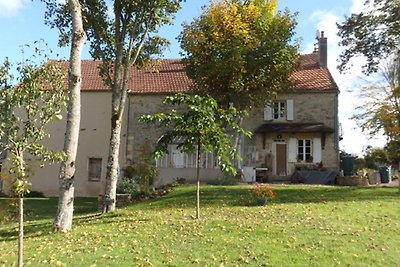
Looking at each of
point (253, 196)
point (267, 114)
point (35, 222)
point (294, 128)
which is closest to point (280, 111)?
point (267, 114)

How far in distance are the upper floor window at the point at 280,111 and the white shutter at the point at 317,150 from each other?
1916mm

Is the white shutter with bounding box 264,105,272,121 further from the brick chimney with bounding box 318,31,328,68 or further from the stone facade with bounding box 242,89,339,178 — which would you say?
the brick chimney with bounding box 318,31,328,68

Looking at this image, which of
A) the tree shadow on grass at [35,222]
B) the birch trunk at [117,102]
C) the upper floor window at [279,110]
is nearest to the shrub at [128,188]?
the tree shadow on grass at [35,222]

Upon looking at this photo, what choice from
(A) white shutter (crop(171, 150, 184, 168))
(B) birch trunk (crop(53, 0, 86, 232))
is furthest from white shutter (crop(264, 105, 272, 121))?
(B) birch trunk (crop(53, 0, 86, 232))

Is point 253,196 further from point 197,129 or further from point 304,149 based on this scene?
point 304,149

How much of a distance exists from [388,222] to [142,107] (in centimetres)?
1772

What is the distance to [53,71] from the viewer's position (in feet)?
25.9

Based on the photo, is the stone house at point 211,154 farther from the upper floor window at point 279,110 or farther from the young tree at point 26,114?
the young tree at point 26,114

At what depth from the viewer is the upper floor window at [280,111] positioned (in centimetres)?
2520

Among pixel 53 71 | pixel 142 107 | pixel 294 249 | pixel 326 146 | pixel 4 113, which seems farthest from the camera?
pixel 142 107

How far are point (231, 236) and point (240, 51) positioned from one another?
12.9m

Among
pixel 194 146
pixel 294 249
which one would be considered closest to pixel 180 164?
pixel 194 146

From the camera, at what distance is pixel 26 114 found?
7367 mm

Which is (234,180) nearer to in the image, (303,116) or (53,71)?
(303,116)
